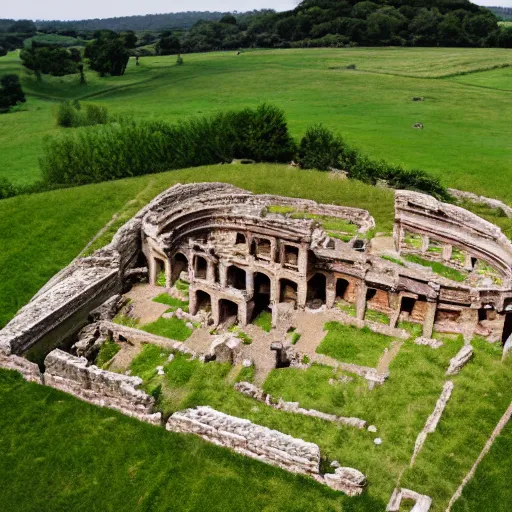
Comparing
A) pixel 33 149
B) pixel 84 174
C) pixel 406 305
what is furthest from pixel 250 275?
pixel 33 149

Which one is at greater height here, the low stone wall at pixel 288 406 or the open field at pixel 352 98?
the open field at pixel 352 98

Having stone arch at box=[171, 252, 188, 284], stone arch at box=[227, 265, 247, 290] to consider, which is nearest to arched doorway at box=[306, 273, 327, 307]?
stone arch at box=[227, 265, 247, 290]

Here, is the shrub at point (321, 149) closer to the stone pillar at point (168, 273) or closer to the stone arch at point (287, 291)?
the stone arch at point (287, 291)

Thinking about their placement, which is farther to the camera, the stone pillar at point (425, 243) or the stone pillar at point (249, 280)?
the stone pillar at point (425, 243)

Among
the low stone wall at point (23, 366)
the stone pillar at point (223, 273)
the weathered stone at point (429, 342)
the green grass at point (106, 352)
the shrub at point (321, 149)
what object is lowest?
the green grass at point (106, 352)

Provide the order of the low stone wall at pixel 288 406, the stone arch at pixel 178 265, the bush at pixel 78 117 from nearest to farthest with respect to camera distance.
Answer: the low stone wall at pixel 288 406
the stone arch at pixel 178 265
the bush at pixel 78 117

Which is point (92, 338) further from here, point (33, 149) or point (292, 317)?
point (33, 149)

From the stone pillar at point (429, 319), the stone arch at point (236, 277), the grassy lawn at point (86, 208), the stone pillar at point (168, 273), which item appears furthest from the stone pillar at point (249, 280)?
the stone pillar at point (429, 319)

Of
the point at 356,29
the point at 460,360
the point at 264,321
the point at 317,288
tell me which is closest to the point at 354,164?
the point at 317,288
